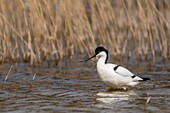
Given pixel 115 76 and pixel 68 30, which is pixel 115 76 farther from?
pixel 68 30

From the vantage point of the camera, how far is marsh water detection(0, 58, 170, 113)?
25.4ft

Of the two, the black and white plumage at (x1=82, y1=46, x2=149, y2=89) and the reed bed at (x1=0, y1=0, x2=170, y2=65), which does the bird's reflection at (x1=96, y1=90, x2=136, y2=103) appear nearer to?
the black and white plumage at (x1=82, y1=46, x2=149, y2=89)

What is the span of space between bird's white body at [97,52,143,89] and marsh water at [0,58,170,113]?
14 cm

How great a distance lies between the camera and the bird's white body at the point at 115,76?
9.30 meters

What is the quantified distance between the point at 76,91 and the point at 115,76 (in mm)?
743

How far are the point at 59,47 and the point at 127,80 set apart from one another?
3.82m

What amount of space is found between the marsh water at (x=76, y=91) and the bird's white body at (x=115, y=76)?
0.14 metres

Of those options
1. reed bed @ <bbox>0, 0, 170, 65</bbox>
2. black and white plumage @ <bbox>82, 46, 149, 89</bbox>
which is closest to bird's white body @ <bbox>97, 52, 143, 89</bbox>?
black and white plumage @ <bbox>82, 46, 149, 89</bbox>

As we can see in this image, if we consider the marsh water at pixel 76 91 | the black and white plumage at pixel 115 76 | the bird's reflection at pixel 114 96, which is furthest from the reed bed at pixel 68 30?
the bird's reflection at pixel 114 96

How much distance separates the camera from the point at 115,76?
9297 millimetres

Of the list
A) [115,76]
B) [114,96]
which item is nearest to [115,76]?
[115,76]

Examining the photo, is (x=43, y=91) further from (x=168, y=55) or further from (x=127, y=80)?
(x=168, y=55)

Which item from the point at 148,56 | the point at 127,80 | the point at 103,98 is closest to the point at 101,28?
the point at 148,56

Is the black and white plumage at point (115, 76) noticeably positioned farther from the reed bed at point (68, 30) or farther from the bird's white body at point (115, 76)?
the reed bed at point (68, 30)
